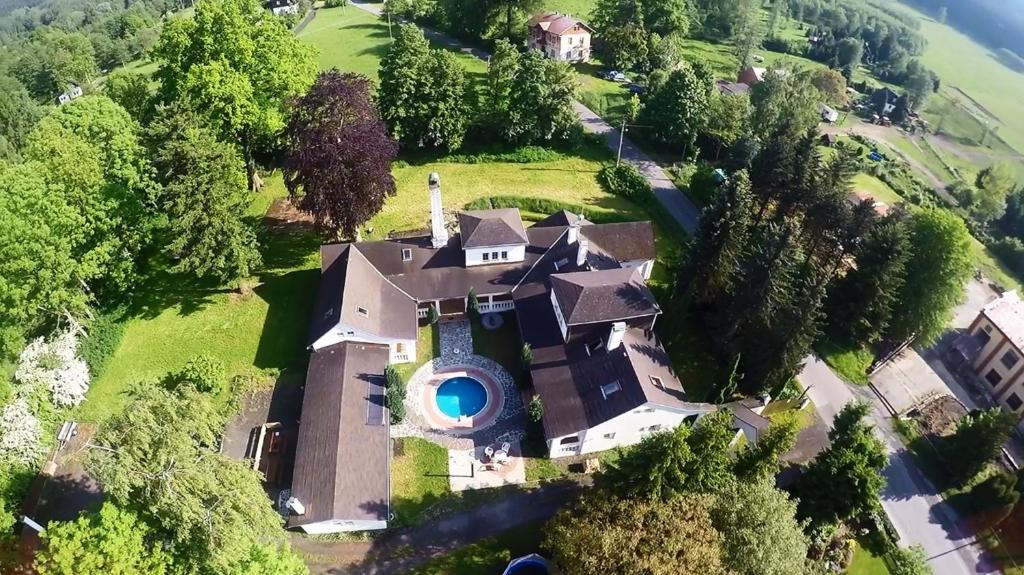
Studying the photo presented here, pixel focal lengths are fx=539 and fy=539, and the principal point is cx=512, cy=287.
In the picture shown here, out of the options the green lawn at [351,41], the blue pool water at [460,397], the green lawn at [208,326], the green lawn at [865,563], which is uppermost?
the green lawn at [351,41]

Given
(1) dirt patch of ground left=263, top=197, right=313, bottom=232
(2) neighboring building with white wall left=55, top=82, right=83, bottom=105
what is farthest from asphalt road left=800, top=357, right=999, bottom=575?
(2) neighboring building with white wall left=55, top=82, right=83, bottom=105

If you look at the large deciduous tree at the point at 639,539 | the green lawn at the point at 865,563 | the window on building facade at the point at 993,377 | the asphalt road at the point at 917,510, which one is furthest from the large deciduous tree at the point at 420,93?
the window on building facade at the point at 993,377

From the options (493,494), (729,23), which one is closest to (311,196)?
(493,494)

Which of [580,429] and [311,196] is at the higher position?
[311,196]

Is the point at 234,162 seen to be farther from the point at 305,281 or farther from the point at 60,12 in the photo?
the point at 60,12

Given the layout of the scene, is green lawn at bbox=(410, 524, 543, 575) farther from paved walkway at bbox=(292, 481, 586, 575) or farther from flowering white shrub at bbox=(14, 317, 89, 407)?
flowering white shrub at bbox=(14, 317, 89, 407)

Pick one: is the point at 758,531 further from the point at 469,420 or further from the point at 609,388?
the point at 469,420

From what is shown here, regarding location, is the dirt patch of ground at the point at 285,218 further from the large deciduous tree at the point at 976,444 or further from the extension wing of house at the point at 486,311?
the large deciduous tree at the point at 976,444
